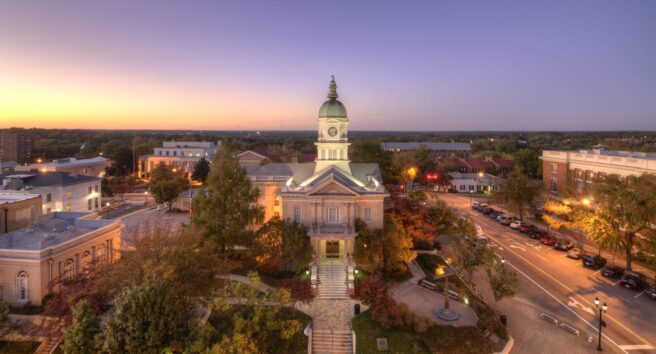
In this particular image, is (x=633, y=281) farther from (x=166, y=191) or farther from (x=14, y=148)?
(x=14, y=148)

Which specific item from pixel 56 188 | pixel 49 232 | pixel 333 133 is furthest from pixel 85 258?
pixel 56 188

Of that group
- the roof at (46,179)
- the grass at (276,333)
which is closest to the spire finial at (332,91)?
the grass at (276,333)

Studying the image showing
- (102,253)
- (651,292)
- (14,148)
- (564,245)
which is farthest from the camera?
(14,148)

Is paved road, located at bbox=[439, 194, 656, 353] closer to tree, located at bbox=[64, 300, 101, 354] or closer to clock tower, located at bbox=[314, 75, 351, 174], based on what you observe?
clock tower, located at bbox=[314, 75, 351, 174]

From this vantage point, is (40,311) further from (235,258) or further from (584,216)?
(584,216)

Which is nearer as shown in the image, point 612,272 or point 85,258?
point 85,258

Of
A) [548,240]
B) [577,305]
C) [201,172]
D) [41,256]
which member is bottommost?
[577,305]

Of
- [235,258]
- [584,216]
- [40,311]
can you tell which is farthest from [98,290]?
[584,216]

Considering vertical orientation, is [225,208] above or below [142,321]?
above
